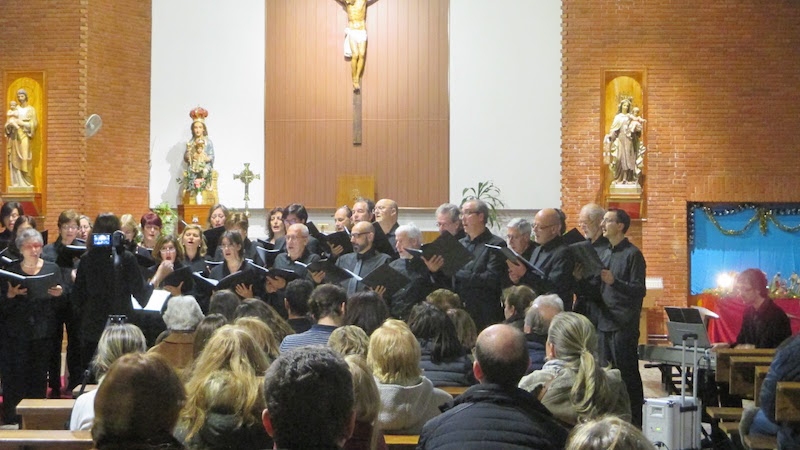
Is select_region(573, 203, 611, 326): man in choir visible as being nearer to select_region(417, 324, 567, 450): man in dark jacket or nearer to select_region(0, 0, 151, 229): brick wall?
select_region(417, 324, 567, 450): man in dark jacket

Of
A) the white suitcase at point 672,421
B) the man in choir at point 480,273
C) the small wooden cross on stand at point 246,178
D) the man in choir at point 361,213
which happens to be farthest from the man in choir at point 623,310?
the small wooden cross on stand at point 246,178

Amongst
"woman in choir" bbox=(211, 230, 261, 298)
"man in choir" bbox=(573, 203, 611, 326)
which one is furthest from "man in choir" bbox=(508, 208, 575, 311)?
"woman in choir" bbox=(211, 230, 261, 298)

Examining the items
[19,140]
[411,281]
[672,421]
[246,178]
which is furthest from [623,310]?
[19,140]

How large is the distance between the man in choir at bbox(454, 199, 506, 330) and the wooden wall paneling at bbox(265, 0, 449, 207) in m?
6.44

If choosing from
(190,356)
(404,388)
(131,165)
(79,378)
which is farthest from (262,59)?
(404,388)

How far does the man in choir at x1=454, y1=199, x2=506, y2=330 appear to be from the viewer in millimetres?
7398

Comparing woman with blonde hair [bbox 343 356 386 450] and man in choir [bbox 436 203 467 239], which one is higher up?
man in choir [bbox 436 203 467 239]

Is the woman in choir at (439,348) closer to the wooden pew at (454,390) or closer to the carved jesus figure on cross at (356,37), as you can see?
the wooden pew at (454,390)

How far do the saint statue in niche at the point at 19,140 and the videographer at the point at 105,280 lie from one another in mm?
6367

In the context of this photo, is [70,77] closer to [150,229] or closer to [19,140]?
[19,140]

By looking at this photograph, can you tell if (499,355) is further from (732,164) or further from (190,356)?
(732,164)

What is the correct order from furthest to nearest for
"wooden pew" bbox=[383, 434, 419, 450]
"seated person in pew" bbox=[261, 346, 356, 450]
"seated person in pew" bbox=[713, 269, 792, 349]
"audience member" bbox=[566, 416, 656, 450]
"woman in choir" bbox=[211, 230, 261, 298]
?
1. "woman in choir" bbox=[211, 230, 261, 298]
2. "seated person in pew" bbox=[713, 269, 792, 349]
3. "wooden pew" bbox=[383, 434, 419, 450]
4. "audience member" bbox=[566, 416, 656, 450]
5. "seated person in pew" bbox=[261, 346, 356, 450]

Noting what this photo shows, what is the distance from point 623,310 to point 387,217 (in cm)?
198

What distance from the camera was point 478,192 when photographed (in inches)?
542
